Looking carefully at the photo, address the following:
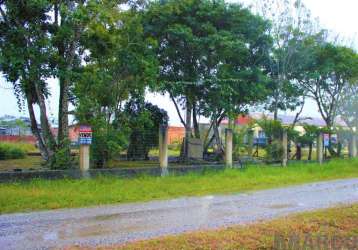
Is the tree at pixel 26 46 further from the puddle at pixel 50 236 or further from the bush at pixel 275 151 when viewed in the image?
the bush at pixel 275 151

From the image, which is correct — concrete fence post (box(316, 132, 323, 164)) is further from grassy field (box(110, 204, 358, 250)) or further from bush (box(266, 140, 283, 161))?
grassy field (box(110, 204, 358, 250))

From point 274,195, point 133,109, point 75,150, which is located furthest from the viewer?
point 133,109

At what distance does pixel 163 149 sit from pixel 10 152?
8.69 metres

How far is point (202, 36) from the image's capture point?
59.3 feet

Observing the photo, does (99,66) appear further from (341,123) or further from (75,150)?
(341,123)

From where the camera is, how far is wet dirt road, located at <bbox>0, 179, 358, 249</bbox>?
7.23m

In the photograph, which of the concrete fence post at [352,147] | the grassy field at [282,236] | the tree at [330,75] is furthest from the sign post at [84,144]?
the concrete fence post at [352,147]

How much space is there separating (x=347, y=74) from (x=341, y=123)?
6.51 metres

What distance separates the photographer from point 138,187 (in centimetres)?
1281

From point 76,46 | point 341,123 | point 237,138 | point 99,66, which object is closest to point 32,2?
point 76,46

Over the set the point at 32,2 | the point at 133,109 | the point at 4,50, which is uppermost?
the point at 32,2

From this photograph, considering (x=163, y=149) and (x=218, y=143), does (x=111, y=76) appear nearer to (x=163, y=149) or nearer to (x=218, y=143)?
(x=163, y=149)

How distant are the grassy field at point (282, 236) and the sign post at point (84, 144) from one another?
7.02 meters

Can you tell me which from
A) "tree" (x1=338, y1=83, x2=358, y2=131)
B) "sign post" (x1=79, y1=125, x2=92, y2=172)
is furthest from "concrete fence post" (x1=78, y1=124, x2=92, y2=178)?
"tree" (x1=338, y1=83, x2=358, y2=131)
